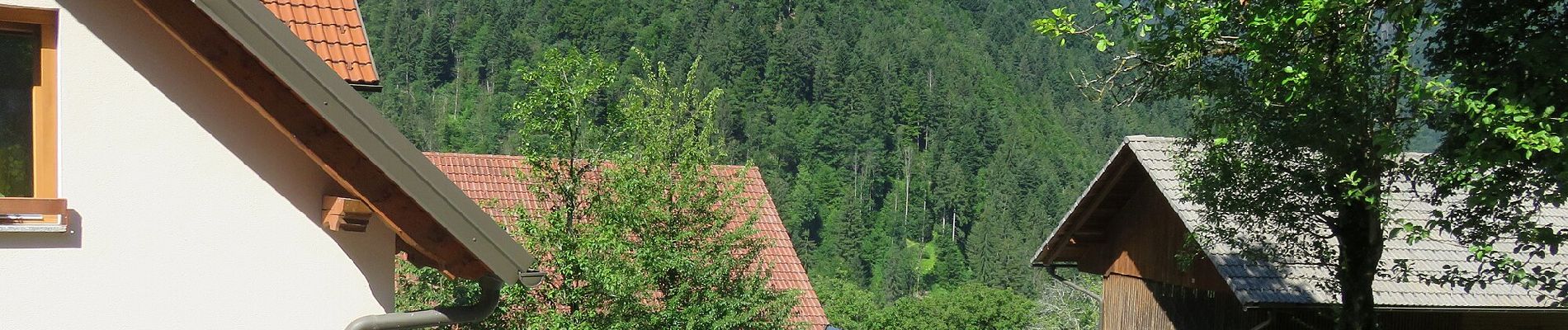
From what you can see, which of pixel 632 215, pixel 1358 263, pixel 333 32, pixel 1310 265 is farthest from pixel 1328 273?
pixel 333 32

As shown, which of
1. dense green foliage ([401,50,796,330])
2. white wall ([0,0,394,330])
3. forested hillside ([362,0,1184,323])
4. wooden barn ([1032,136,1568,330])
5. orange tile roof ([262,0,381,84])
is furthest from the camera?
forested hillside ([362,0,1184,323])

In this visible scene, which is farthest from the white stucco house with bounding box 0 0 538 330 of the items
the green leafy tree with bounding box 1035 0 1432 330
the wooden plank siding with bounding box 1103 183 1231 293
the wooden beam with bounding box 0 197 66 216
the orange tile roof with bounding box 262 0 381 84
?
the wooden plank siding with bounding box 1103 183 1231 293

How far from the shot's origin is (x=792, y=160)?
143 meters

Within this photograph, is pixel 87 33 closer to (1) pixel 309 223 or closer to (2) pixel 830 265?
(1) pixel 309 223

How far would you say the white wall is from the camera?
4.37m

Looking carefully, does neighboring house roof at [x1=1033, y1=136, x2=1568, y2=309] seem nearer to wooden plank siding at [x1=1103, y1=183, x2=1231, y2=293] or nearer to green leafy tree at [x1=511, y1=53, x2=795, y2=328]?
wooden plank siding at [x1=1103, y1=183, x2=1231, y2=293]

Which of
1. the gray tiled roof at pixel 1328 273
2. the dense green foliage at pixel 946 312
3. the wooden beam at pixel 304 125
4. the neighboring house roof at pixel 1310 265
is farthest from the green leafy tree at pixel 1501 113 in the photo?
the dense green foliage at pixel 946 312

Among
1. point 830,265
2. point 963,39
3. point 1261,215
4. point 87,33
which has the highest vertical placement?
point 963,39

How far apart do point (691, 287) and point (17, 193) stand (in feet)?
32.5

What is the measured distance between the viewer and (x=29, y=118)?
435cm

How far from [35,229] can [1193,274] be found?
41.3 ft

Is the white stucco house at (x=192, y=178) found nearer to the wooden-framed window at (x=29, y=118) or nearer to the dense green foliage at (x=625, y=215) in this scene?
the wooden-framed window at (x=29, y=118)

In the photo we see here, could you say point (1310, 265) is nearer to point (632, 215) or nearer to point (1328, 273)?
point (1328, 273)

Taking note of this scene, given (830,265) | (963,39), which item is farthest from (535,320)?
(963,39)
